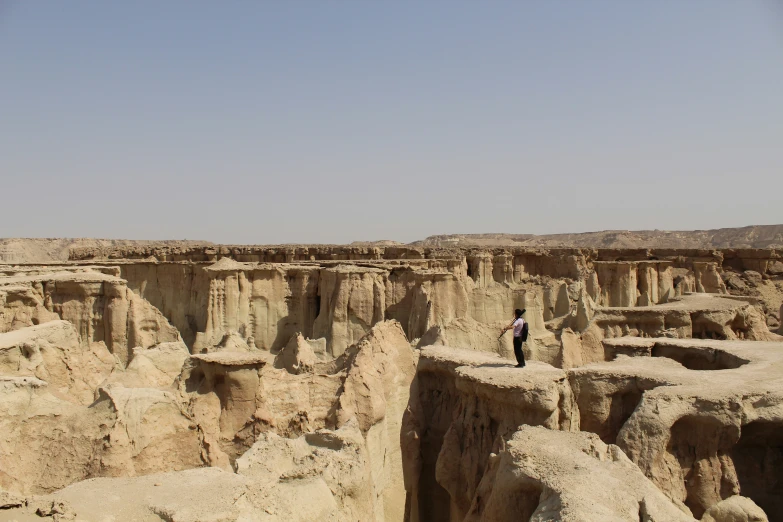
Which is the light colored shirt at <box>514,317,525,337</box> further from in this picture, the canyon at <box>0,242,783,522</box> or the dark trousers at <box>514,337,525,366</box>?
the canyon at <box>0,242,783,522</box>

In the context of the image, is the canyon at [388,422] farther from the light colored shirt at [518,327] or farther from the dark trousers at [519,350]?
the light colored shirt at [518,327]

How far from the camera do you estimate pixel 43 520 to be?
17.6ft

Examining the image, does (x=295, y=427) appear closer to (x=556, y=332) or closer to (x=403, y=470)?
(x=403, y=470)

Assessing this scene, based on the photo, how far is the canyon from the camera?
22.3 ft

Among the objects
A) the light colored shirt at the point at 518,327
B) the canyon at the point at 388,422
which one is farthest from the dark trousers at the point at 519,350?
the canyon at the point at 388,422

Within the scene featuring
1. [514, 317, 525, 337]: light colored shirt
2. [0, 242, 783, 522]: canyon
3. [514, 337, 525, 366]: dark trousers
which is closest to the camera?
[0, 242, 783, 522]: canyon

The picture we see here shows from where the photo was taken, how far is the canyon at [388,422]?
680cm

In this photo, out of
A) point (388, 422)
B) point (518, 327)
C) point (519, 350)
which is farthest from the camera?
point (388, 422)

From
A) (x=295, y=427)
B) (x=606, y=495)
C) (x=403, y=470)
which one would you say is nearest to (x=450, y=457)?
(x=403, y=470)

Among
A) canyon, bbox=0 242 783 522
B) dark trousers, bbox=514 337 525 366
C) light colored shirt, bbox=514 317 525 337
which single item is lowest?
canyon, bbox=0 242 783 522

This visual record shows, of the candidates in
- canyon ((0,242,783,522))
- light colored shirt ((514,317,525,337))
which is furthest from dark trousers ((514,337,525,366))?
canyon ((0,242,783,522))

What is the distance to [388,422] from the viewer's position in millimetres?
12211

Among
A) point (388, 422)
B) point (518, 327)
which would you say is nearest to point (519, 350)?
point (518, 327)

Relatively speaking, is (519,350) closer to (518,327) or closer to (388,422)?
(518,327)
